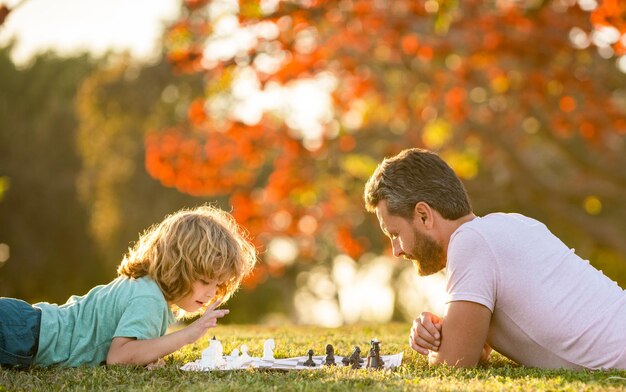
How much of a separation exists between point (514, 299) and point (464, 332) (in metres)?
0.37

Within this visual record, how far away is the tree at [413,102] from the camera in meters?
14.7

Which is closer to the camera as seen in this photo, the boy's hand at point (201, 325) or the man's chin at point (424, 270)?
the boy's hand at point (201, 325)

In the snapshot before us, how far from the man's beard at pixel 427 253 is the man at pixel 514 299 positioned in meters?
0.14

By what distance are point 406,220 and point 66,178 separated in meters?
33.1

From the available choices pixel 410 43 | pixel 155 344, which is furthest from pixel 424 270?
pixel 410 43

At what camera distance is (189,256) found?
579cm

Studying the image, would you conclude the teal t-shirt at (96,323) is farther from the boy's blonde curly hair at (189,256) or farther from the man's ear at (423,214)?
the man's ear at (423,214)

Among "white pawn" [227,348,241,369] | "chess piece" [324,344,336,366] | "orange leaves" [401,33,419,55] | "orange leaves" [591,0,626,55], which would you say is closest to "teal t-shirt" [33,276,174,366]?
"white pawn" [227,348,241,369]

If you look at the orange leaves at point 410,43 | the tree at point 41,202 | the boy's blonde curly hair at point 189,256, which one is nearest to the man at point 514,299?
the boy's blonde curly hair at point 189,256

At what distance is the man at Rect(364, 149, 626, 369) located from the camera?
526cm

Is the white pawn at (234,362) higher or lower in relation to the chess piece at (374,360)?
lower

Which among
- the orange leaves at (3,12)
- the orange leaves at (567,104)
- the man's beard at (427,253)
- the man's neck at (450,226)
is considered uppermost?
the orange leaves at (3,12)

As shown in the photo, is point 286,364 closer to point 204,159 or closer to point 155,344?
point 155,344

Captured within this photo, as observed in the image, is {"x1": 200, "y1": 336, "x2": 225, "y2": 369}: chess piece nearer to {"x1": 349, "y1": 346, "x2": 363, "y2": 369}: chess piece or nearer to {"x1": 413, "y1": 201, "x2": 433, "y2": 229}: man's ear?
{"x1": 349, "y1": 346, "x2": 363, "y2": 369}: chess piece
